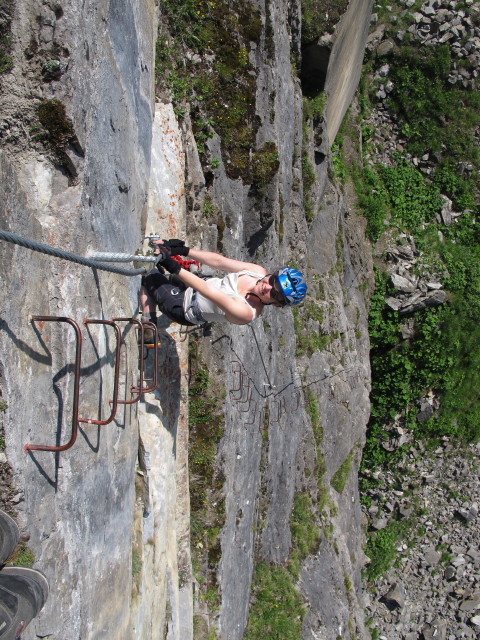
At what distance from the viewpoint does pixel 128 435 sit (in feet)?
18.6

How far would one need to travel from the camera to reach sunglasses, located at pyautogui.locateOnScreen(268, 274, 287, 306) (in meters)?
5.54

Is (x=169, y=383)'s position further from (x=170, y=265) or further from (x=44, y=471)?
(x=44, y=471)

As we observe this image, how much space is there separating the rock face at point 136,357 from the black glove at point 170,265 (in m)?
0.45

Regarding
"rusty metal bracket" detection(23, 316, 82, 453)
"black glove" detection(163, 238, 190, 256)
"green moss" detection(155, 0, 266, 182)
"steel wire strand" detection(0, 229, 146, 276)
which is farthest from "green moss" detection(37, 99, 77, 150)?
"green moss" detection(155, 0, 266, 182)

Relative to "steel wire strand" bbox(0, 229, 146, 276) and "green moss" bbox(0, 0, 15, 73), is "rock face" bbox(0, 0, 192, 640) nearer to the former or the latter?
"green moss" bbox(0, 0, 15, 73)

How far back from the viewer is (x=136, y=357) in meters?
6.10

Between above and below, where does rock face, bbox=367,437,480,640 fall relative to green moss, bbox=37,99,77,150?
below

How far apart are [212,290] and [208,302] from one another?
534 millimetres

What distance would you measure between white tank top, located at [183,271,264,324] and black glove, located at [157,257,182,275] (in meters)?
0.55

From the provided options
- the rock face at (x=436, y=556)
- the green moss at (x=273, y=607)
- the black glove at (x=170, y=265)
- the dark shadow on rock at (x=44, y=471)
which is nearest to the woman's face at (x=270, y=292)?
the black glove at (x=170, y=265)

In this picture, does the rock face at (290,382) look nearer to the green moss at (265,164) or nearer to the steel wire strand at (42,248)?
the green moss at (265,164)

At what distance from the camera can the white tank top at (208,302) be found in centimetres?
594

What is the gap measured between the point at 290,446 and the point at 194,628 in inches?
160

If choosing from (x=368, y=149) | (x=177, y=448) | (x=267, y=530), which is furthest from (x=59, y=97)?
(x=368, y=149)
